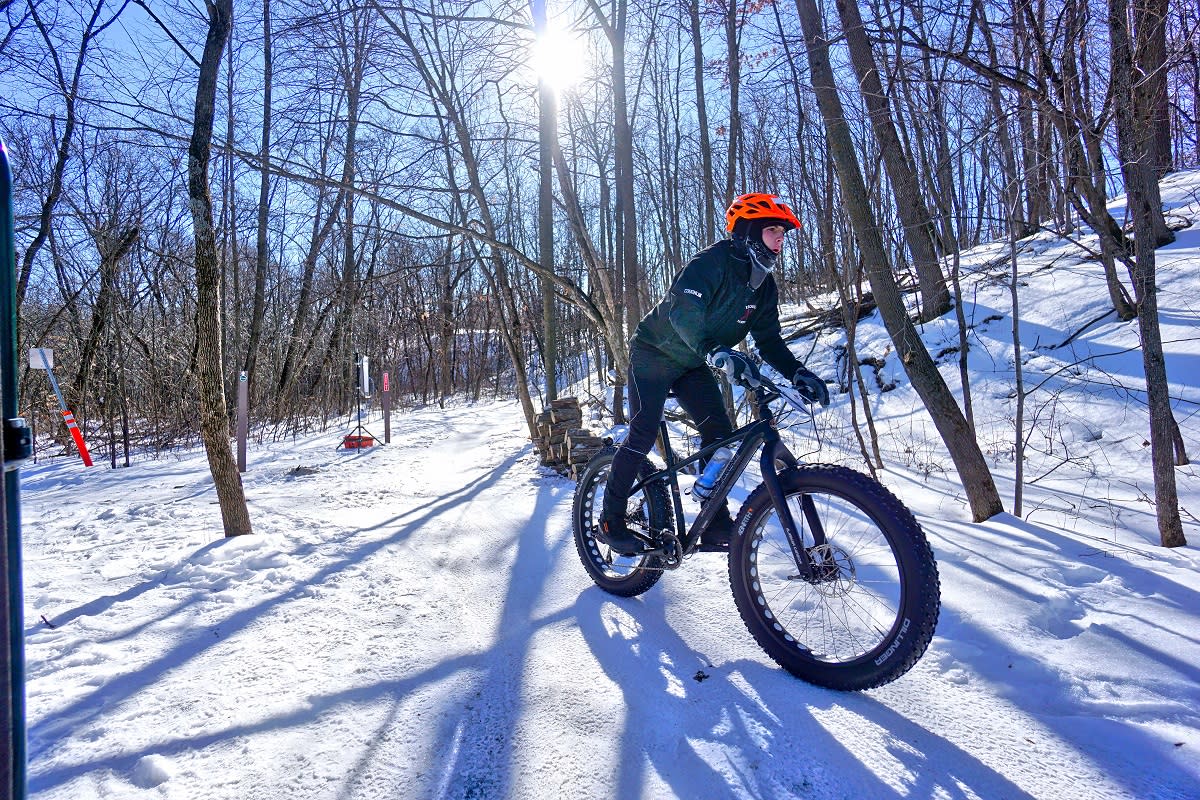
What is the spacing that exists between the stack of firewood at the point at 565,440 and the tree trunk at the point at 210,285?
11.9ft

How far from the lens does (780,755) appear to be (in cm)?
187

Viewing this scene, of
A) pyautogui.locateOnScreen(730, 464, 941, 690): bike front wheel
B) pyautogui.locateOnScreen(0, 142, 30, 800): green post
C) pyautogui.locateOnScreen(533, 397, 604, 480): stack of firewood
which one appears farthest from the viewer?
pyautogui.locateOnScreen(533, 397, 604, 480): stack of firewood

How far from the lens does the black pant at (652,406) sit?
10.3 feet

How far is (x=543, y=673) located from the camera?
247cm

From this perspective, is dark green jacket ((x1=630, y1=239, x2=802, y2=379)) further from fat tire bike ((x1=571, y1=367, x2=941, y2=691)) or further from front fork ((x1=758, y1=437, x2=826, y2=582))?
front fork ((x1=758, y1=437, x2=826, y2=582))

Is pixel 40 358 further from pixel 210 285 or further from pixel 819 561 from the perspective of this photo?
pixel 819 561

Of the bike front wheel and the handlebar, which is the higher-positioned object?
the handlebar

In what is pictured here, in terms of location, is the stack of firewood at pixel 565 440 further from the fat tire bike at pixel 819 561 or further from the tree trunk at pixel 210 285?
the fat tire bike at pixel 819 561

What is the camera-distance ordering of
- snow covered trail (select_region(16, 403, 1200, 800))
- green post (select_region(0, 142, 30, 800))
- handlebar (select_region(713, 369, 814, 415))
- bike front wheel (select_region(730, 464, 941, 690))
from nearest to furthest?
1. green post (select_region(0, 142, 30, 800))
2. snow covered trail (select_region(16, 403, 1200, 800))
3. bike front wheel (select_region(730, 464, 941, 690))
4. handlebar (select_region(713, 369, 814, 415))

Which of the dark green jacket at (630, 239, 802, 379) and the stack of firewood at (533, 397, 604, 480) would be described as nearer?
the dark green jacket at (630, 239, 802, 379)

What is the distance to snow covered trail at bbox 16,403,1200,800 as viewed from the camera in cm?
179

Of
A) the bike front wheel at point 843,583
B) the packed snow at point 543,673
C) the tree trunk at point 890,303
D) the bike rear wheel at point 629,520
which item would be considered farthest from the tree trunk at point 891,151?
the bike front wheel at point 843,583

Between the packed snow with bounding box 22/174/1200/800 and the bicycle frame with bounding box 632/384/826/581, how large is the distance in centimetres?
44

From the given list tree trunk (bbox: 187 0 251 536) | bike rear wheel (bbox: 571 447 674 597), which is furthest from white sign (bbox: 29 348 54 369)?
bike rear wheel (bbox: 571 447 674 597)
